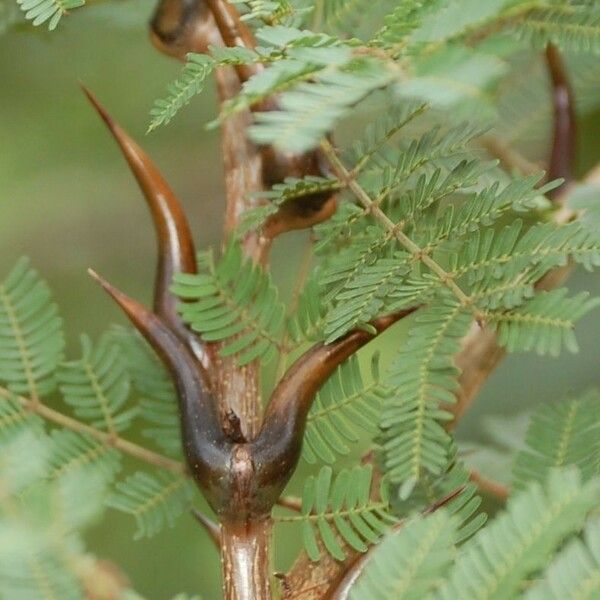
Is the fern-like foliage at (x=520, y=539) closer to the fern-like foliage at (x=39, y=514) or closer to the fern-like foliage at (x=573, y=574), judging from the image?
the fern-like foliage at (x=573, y=574)

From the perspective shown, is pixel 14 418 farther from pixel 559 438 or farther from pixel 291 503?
pixel 559 438

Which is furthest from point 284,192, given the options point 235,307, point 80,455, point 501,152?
point 501,152

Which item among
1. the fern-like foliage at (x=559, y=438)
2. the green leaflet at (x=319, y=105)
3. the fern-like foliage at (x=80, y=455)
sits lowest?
the fern-like foliage at (x=559, y=438)

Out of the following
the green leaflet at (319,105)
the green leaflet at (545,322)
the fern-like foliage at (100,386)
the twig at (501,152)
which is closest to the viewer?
the green leaflet at (319,105)

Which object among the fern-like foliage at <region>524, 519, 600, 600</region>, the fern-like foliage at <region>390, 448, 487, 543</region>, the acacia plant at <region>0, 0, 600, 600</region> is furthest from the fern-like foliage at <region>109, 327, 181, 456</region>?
the fern-like foliage at <region>524, 519, 600, 600</region>

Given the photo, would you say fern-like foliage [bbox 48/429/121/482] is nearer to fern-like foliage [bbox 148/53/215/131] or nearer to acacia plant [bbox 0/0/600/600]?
acacia plant [bbox 0/0/600/600]

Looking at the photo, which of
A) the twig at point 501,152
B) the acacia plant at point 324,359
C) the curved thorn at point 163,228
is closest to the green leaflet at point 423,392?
the acacia plant at point 324,359
